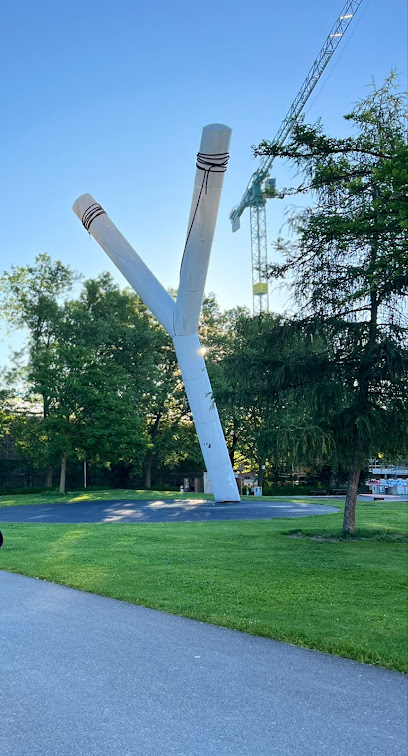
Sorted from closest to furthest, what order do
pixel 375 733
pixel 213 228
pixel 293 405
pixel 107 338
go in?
pixel 375 733, pixel 293 405, pixel 213 228, pixel 107 338

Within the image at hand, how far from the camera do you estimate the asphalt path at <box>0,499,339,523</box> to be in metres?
20.4

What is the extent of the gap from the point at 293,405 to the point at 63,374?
23.2m

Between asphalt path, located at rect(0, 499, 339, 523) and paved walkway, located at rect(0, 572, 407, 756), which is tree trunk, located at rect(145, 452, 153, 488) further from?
paved walkway, located at rect(0, 572, 407, 756)

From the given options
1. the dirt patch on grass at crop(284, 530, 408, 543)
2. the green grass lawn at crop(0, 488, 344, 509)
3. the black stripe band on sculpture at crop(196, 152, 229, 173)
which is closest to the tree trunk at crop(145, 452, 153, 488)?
the green grass lawn at crop(0, 488, 344, 509)

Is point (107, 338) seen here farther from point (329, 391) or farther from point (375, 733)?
point (375, 733)

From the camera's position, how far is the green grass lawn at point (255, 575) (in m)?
5.99

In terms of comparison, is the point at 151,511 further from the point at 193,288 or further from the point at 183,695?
the point at 183,695

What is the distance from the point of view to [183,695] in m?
4.31

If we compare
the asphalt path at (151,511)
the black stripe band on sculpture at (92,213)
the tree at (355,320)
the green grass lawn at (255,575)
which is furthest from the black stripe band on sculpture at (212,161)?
the green grass lawn at (255,575)

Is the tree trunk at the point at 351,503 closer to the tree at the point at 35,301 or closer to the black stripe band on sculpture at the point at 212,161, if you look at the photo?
the black stripe band on sculpture at the point at 212,161

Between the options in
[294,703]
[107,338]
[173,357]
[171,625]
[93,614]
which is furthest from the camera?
[173,357]

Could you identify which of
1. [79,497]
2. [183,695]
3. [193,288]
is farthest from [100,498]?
[183,695]

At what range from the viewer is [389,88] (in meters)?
11.6

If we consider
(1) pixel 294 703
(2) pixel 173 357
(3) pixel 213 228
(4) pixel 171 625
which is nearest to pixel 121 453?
(2) pixel 173 357
